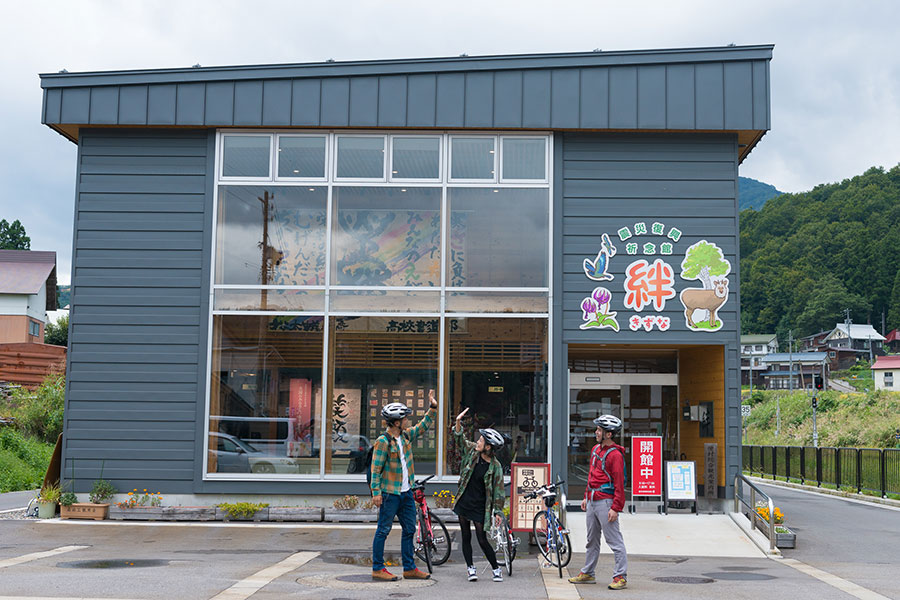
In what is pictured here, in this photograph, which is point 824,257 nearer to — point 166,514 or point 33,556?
point 166,514

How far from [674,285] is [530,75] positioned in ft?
14.7

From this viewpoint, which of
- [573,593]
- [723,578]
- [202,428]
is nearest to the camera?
[573,593]

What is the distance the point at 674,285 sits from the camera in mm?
16422

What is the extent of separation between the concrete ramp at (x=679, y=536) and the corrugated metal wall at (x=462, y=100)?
670 cm

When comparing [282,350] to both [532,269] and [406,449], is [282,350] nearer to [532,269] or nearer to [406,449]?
[532,269]

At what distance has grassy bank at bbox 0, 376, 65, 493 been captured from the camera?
24.5m

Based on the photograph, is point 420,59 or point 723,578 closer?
point 723,578

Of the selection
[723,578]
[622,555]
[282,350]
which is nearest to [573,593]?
[622,555]

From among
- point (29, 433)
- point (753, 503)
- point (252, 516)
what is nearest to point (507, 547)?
point (753, 503)

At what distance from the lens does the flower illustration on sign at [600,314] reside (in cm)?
1642

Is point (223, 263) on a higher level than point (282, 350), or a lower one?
higher

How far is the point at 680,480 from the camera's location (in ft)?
52.6

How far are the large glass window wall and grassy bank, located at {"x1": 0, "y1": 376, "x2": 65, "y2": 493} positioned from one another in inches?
423

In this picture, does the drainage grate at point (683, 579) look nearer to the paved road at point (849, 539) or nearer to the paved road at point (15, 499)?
the paved road at point (849, 539)
